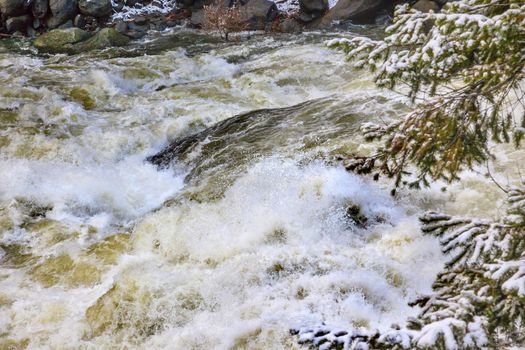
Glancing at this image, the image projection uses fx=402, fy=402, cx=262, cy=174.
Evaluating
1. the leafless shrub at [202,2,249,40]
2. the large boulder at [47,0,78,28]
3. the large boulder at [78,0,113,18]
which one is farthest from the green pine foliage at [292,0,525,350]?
the large boulder at [47,0,78,28]

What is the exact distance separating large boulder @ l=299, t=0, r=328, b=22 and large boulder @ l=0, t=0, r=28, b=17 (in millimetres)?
11706

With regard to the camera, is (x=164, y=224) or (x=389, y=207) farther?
(x=164, y=224)

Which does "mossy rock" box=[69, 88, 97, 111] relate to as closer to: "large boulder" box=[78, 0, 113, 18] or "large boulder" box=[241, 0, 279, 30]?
"large boulder" box=[241, 0, 279, 30]

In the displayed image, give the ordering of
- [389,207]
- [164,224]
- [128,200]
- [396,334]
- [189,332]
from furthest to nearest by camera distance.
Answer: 1. [128,200]
2. [164,224]
3. [389,207]
4. [189,332]
5. [396,334]

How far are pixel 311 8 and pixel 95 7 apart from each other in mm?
9198

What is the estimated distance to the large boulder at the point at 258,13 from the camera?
16578mm

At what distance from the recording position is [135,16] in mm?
17891

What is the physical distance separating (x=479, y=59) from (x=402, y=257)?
2.19m

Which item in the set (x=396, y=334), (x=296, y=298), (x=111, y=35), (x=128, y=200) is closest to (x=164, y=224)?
(x=128, y=200)

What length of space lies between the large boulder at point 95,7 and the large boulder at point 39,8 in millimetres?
1362

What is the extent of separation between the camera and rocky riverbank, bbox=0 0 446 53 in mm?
15383

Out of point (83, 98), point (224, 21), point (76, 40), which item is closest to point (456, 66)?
point (83, 98)

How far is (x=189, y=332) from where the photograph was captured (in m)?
3.70

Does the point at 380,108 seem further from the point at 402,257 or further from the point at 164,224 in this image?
the point at 164,224
